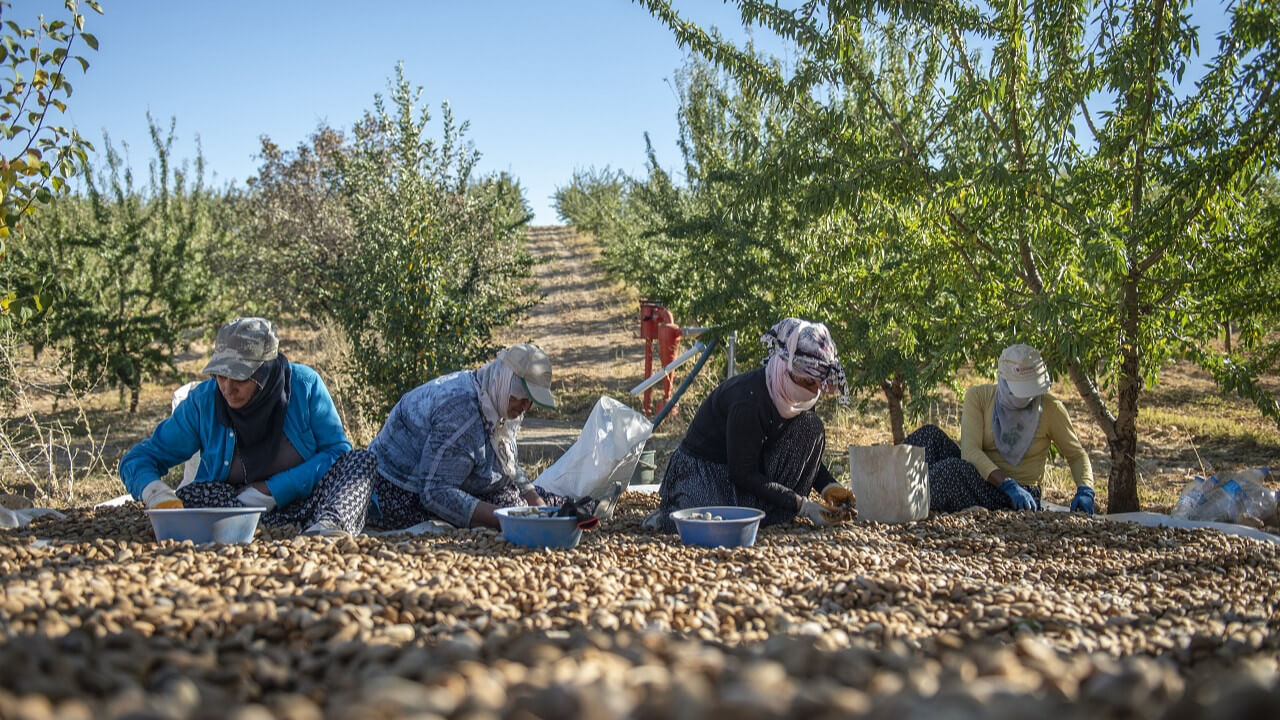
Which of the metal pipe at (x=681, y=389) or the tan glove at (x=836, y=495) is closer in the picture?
the tan glove at (x=836, y=495)

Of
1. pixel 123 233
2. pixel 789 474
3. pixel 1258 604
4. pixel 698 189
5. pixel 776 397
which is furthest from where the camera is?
pixel 698 189

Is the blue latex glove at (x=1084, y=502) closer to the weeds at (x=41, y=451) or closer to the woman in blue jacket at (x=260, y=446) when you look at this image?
the woman in blue jacket at (x=260, y=446)

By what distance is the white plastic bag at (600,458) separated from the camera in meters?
4.42

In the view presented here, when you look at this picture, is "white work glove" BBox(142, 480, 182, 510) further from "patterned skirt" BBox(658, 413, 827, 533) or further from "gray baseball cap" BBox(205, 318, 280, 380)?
"patterned skirt" BBox(658, 413, 827, 533)

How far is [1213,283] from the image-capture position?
13.4 ft

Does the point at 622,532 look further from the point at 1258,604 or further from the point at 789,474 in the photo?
the point at 1258,604

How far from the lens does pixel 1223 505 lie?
15.1 feet

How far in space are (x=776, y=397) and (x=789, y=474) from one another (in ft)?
1.57

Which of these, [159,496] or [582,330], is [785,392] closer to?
[159,496]

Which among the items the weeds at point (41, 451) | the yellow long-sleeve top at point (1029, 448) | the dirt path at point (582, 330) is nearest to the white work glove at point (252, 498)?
the weeds at point (41, 451)

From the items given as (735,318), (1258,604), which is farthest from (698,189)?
(1258,604)

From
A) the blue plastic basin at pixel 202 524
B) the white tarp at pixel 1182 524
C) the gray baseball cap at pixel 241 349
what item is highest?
the gray baseball cap at pixel 241 349

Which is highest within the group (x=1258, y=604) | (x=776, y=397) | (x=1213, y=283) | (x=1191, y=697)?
(x=1213, y=283)

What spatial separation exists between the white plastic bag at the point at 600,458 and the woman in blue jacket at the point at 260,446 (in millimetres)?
984
